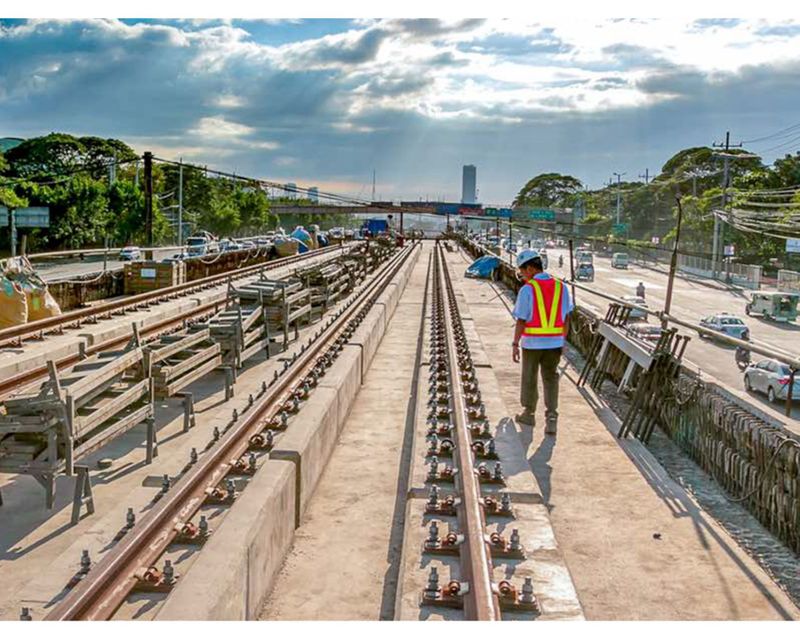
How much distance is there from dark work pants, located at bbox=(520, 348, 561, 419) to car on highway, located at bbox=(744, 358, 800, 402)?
2073mm

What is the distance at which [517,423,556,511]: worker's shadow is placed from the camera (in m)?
7.26

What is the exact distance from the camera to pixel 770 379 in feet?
29.1

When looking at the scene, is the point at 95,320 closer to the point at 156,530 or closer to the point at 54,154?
the point at 156,530

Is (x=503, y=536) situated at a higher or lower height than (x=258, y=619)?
higher

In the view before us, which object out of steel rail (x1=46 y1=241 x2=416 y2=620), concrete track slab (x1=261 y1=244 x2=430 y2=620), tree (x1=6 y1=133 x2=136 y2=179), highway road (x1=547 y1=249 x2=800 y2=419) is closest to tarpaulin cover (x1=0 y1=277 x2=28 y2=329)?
concrete track slab (x1=261 y1=244 x2=430 y2=620)

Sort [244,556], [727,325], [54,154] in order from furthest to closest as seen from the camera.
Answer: [54,154]
[727,325]
[244,556]

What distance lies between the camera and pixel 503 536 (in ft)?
17.2

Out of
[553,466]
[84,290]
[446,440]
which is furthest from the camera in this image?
[84,290]

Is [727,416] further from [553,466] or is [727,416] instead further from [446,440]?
[446,440]

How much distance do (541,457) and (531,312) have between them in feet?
5.20

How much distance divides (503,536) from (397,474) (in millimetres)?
2547

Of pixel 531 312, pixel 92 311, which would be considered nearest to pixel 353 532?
pixel 531 312

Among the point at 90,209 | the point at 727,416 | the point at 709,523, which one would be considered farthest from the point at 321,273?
the point at 90,209

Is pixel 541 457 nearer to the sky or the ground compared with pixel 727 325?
nearer to the sky
